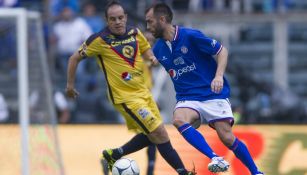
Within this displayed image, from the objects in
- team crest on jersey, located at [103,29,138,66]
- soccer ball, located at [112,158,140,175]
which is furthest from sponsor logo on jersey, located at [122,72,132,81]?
soccer ball, located at [112,158,140,175]

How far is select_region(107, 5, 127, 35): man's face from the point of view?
39.8 feet

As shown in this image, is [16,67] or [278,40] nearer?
[16,67]

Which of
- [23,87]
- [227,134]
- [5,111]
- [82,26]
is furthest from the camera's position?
[82,26]

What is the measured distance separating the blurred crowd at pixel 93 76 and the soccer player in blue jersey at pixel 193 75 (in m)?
6.86

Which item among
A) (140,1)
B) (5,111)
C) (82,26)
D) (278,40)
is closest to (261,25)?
(278,40)

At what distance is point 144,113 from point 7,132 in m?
3.52

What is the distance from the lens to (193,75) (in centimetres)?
1188

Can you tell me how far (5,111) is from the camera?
15.9 meters

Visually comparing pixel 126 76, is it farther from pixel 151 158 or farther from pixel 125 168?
pixel 151 158

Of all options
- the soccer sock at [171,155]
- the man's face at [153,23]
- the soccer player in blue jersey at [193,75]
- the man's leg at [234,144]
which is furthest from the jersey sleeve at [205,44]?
the soccer sock at [171,155]

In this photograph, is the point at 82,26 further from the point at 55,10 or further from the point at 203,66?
the point at 203,66

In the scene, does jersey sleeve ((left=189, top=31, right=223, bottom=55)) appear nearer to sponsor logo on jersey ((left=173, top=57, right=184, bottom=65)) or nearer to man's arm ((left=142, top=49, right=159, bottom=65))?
sponsor logo on jersey ((left=173, top=57, right=184, bottom=65))

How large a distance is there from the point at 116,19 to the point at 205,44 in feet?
3.47

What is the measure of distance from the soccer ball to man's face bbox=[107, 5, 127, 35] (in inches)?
53.9
